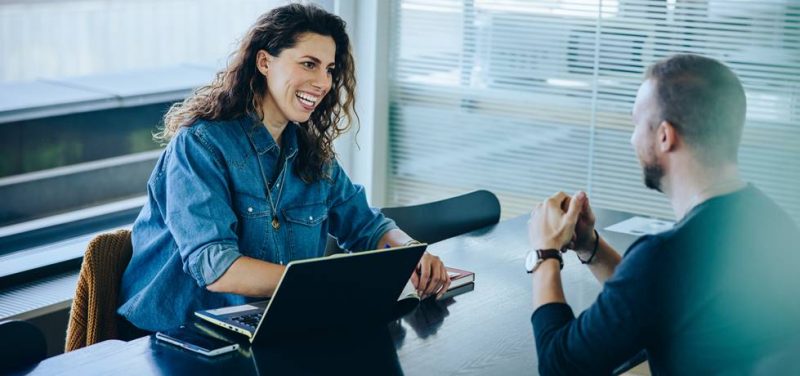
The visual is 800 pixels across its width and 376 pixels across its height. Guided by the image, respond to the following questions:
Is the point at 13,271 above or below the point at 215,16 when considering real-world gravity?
below

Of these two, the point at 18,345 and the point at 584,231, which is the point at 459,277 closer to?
the point at 584,231

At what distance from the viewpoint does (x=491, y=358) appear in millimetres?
1988

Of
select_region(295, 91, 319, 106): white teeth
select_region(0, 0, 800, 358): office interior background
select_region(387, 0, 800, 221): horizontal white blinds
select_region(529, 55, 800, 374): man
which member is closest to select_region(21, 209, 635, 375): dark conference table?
select_region(529, 55, 800, 374): man

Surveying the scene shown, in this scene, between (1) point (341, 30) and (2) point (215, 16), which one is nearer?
(1) point (341, 30)

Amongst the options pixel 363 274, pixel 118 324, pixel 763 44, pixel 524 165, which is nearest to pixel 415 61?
pixel 524 165

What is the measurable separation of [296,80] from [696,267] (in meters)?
1.26

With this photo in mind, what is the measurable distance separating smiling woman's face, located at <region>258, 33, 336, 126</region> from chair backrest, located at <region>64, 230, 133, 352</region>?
51cm

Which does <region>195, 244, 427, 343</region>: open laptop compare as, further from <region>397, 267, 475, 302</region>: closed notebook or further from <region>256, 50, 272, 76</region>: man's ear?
<region>256, 50, 272, 76</region>: man's ear

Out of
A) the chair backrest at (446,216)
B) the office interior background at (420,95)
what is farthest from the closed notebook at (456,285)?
the office interior background at (420,95)

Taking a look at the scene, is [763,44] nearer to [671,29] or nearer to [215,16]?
[671,29]

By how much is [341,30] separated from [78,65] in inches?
60.1

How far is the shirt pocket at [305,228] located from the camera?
2.57 metres

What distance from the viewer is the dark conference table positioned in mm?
1858

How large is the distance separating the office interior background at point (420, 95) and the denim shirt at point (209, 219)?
105 cm
